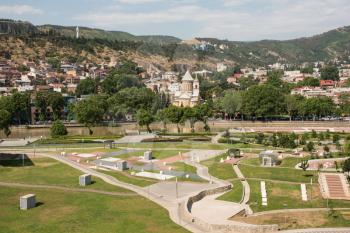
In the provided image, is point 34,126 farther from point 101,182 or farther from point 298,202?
point 298,202

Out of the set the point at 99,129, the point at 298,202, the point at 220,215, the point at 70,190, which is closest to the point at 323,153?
the point at 298,202

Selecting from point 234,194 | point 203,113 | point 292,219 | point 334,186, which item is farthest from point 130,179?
point 203,113

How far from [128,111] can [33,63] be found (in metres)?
82.0

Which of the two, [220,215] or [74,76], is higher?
[74,76]

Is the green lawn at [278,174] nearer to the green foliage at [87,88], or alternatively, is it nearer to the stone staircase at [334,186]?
the stone staircase at [334,186]

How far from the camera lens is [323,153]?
49.7 meters

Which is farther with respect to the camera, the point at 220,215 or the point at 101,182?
the point at 101,182

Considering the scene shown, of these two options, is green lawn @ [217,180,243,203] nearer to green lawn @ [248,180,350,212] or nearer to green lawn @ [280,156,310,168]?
green lawn @ [248,180,350,212]

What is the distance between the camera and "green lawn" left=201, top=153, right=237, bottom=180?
138ft

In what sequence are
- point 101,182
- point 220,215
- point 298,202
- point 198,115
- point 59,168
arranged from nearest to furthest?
1. point 220,215
2. point 298,202
3. point 101,182
4. point 59,168
5. point 198,115

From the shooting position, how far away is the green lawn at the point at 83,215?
27.2 m

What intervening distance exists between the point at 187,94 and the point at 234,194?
6997 cm

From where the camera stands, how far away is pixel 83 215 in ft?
97.4

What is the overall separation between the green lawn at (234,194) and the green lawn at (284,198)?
95 cm
